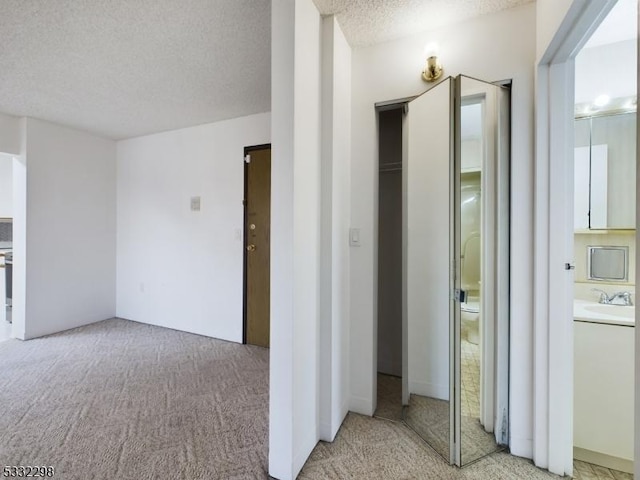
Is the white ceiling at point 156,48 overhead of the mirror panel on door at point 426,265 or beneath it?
overhead

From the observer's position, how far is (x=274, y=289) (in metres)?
1.43

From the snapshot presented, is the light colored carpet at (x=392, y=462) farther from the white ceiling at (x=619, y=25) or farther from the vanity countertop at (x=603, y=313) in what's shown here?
the white ceiling at (x=619, y=25)

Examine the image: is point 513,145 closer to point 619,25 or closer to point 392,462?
point 619,25

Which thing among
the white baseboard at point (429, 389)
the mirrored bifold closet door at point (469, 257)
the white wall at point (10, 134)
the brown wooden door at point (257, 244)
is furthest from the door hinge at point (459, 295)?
the white wall at point (10, 134)

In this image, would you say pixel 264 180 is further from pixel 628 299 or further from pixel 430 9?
pixel 628 299

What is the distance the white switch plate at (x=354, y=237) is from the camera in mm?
1979

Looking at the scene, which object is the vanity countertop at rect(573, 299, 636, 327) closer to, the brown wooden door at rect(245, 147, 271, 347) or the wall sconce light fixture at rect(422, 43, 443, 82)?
the wall sconce light fixture at rect(422, 43, 443, 82)

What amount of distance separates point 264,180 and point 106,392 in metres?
2.25

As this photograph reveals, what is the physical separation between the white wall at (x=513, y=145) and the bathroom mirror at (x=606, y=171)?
0.65m

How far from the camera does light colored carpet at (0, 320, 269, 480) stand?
5.09 ft

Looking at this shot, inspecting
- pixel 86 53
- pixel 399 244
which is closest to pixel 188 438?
pixel 399 244

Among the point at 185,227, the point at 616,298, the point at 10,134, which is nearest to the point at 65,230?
the point at 10,134

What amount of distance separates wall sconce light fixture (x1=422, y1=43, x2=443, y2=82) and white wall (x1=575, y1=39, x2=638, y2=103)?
923 millimetres

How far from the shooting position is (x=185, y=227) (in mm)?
3646
